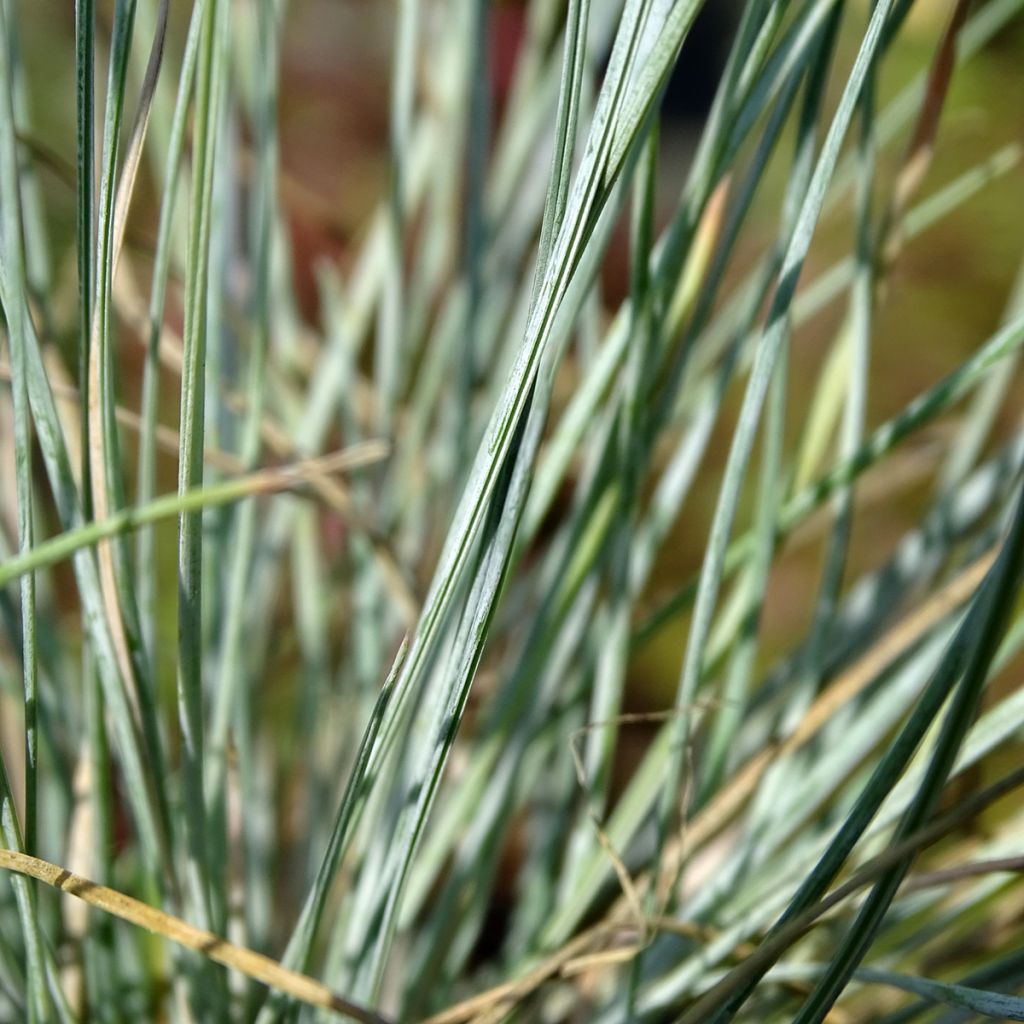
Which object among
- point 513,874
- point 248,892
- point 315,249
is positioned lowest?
point 513,874

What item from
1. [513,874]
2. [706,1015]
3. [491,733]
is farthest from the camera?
[513,874]

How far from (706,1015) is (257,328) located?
0.18 m

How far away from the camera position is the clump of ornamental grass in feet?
0.55

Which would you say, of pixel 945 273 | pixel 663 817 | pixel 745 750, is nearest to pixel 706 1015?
pixel 663 817

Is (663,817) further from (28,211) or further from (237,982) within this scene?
(28,211)

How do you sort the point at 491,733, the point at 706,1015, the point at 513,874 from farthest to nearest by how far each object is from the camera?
1. the point at 513,874
2. the point at 491,733
3. the point at 706,1015

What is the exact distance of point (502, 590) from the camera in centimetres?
18

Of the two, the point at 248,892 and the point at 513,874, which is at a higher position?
the point at 248,892

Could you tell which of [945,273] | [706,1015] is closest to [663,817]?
[706,1015]

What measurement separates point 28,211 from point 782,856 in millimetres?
258

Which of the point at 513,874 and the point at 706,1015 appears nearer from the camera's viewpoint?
the point at 706,1015

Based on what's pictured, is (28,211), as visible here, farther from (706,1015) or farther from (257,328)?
(706,1015)

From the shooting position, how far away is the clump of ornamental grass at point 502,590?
0.17 metres

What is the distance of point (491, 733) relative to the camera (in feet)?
0.89
